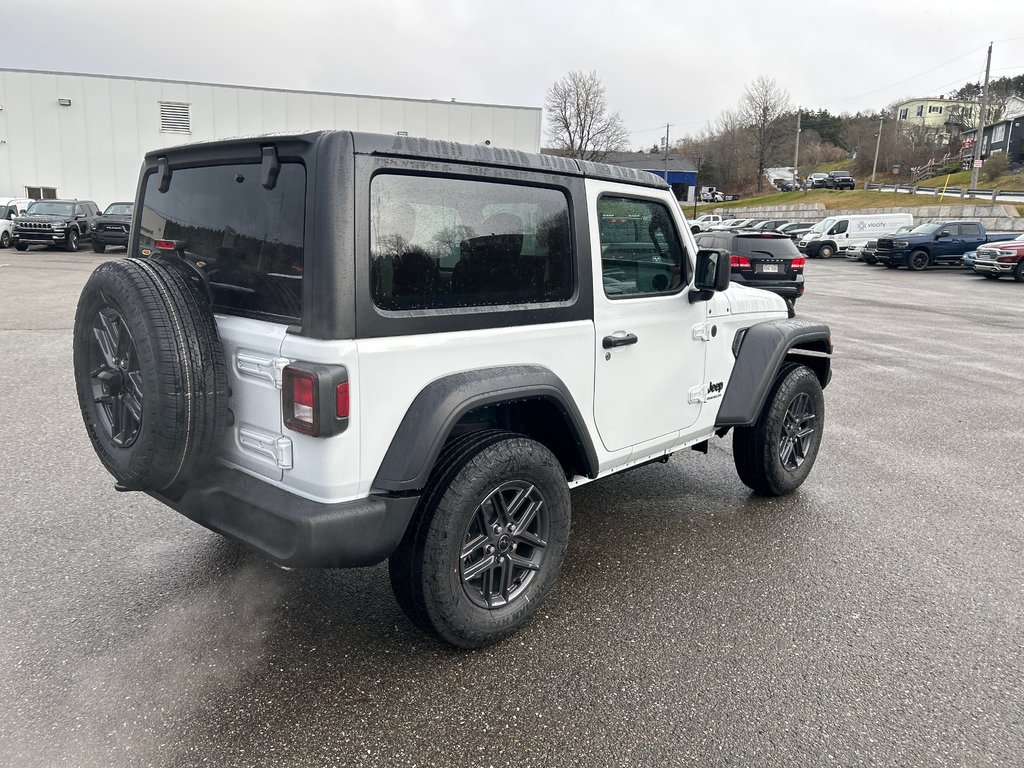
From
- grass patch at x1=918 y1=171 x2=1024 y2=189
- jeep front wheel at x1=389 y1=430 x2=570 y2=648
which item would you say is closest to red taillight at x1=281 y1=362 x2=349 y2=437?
jeep front wheel at x1=389 y1=430 x2=570 y2=648

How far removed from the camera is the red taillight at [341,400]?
237 cm

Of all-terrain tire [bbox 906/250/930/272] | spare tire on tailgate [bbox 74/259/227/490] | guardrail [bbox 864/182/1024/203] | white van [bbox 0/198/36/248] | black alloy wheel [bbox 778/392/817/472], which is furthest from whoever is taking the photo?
guardrail [bbox 864/182/1024/203]

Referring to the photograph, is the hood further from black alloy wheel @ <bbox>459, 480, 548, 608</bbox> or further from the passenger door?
black alloy wheel @ <bbox>459, 480, 548, 608</bbox>

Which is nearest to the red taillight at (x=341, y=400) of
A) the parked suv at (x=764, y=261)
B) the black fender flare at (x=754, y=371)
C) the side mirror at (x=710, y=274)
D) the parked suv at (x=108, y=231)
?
the side mirror at (x=710, y=274)

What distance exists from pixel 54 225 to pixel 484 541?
87.0 feet

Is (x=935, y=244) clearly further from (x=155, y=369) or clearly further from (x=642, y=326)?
(x=155, y=369)

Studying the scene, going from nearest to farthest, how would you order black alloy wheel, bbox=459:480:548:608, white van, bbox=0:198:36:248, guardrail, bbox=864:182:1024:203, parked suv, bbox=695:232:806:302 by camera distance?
black alloy wheel, bbox=459:480:548:608
parked suv, bbox=695:232:806:302
white van, bbox=0:198:36:248
guardrail, bbox=864:182:1024:203

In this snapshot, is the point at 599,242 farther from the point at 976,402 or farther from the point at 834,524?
the point at 976,402

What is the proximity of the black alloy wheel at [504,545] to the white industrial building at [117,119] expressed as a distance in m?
30.8

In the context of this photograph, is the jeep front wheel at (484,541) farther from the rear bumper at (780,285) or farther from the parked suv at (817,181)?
the parked suv at (817,181)

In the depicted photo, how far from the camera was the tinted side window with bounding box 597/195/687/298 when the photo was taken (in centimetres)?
333

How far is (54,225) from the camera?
2405 cm

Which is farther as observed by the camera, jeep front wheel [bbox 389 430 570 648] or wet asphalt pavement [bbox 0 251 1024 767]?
jeep front wheel [bbox 389 430 570 648]

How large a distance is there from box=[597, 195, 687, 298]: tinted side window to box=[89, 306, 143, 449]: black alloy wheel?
76.2 inches
